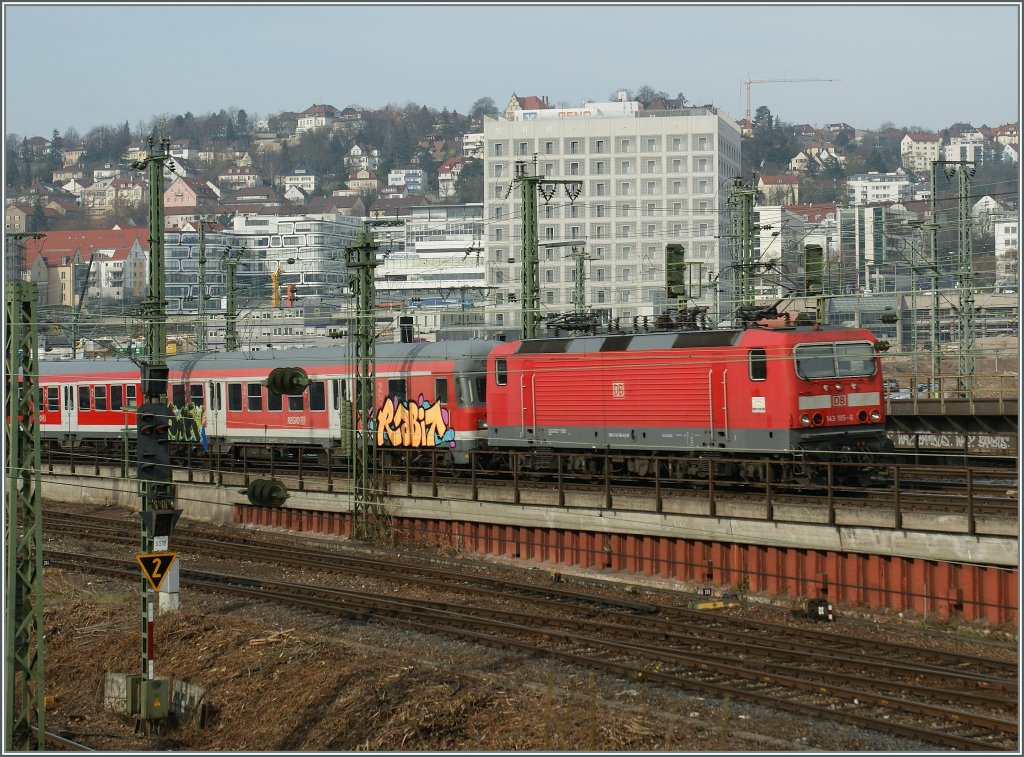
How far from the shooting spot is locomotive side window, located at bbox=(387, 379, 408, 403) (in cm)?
3534

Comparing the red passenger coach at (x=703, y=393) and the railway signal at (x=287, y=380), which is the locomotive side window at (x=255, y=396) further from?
the railway signal at (x=287, y=380)

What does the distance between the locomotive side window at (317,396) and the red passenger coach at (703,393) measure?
694 cm

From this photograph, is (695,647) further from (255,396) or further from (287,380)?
(255,396)

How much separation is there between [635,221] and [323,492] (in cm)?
9250

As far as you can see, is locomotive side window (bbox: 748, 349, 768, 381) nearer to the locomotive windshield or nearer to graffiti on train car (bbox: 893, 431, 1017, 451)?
the locomotive windshield

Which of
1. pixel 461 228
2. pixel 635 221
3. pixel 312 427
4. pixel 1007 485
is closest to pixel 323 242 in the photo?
pixel 461 228

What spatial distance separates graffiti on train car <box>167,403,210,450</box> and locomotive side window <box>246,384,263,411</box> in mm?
2752

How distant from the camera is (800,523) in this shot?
23.6 meters

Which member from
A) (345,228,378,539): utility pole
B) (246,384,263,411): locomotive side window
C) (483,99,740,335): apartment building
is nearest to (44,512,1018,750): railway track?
(345,228,378,539): utility pole

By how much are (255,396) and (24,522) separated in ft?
68.5

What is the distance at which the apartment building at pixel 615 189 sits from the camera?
395 feet

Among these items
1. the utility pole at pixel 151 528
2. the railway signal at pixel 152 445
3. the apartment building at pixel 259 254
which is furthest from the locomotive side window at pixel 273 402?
the apartment building at pixel 259 254

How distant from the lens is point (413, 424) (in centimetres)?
3503

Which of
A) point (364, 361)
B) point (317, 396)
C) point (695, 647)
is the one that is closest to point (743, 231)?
point (317, 396)
